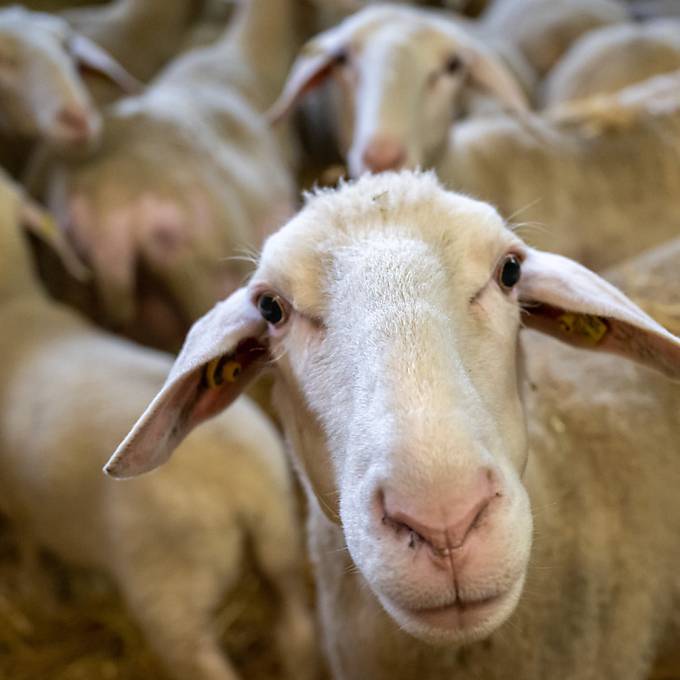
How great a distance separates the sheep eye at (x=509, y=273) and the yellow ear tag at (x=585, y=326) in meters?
0.16

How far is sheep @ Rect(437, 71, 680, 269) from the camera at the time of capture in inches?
139

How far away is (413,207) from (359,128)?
1613mm

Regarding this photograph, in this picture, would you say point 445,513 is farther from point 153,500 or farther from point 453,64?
point 453,64

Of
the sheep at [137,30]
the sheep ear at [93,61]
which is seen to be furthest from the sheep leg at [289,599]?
the sheep at [137,30]

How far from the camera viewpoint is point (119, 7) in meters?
5.14

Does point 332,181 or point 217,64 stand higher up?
point 217,64

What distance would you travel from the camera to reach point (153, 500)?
2.25 metres

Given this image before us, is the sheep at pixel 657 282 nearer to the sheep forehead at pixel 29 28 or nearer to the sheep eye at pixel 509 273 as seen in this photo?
the sheep eye at pixel 509 273

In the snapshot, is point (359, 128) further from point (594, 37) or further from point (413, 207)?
point (594, 37)

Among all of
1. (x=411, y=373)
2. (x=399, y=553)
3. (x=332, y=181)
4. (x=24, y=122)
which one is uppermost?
(x=411, y=373)

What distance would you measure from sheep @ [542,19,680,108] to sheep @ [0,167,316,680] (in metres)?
2.66

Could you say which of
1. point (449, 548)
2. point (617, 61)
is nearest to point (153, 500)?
point (449, 548)

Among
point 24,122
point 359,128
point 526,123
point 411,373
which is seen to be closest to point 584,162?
point 526,123

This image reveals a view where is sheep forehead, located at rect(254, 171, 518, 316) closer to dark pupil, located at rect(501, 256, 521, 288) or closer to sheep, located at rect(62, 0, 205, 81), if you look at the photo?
dark pupil, located at rect(501, 256, 521, 288)
